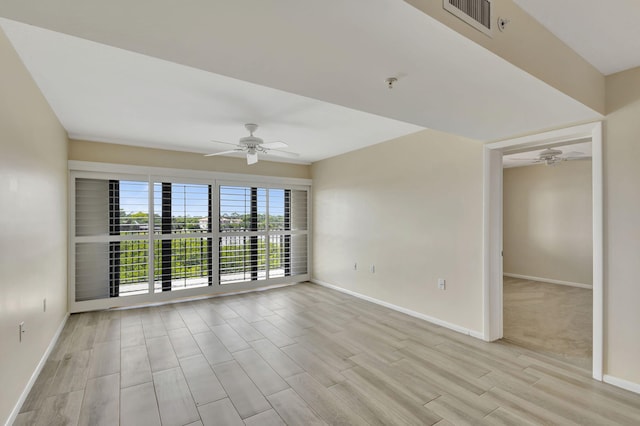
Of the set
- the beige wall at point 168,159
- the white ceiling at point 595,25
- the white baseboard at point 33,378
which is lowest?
the white baseboard at point 33,378

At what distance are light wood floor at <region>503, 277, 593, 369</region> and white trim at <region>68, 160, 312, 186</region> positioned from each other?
4345mm

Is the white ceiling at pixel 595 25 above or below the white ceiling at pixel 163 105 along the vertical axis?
above

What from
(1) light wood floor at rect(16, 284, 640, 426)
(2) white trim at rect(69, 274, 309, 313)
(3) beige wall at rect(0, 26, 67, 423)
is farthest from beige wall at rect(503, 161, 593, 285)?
(3) beige wall at rect(0, 26, 67, 423)

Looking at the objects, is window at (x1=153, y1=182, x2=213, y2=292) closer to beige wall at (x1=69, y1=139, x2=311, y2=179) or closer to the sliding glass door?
the sliding glass door

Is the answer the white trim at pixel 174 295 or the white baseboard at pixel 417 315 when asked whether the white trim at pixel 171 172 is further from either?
the white baseboard at pixel 417 315

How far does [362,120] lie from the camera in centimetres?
356

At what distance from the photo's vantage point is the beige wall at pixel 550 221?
18.7 feet

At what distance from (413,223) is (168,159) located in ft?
13.3

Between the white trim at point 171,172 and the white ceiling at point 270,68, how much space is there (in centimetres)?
81

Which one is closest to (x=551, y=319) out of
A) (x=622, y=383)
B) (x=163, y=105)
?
(x=622, y=383)

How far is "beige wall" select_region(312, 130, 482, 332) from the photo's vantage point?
3.49 m

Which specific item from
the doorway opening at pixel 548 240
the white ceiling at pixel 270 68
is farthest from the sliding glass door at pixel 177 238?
the doorway opening at pixel 548 240

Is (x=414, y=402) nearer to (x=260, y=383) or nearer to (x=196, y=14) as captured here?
(x=260, y=383)

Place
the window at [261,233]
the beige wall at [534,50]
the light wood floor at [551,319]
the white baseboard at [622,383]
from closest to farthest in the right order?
the beige wall at [534,50]
the white baseboard at [622,383]
the light wood floor at [551,319]
the window at [261,233]
